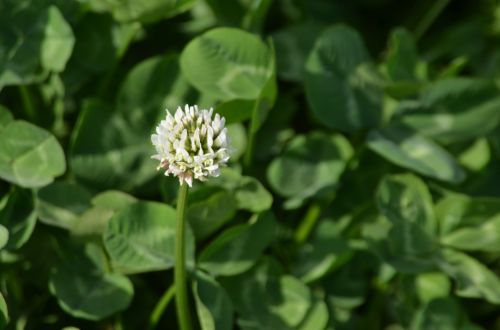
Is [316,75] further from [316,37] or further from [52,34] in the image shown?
[52,34]

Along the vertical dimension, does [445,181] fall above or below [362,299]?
above

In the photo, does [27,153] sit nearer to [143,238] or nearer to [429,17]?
[143,238]

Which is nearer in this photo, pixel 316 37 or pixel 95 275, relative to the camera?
pixel 95 275

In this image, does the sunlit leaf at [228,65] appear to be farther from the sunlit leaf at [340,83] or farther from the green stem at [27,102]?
the green stem at [27,102]

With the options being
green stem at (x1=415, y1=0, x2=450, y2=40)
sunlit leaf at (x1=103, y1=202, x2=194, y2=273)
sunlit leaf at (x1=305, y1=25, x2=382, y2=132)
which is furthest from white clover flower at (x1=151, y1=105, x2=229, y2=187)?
green stem at (x1=415, y1=0, x2=450, y2=40)

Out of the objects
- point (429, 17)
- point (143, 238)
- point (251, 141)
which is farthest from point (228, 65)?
point (429, 17)

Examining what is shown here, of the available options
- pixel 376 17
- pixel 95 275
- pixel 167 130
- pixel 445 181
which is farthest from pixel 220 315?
pixel 376 17
